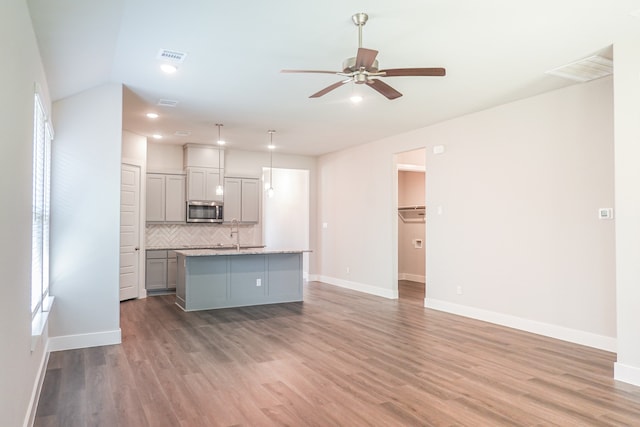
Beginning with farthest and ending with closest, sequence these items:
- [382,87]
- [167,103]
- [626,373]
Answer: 1. [167,103]
2. [382,87]
3. [626,373]

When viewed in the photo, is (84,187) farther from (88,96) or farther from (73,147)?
(88,96)

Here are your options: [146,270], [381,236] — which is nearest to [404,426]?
[381,236]

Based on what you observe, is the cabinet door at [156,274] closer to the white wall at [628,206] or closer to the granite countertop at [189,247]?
the granite countertop at [189,247]

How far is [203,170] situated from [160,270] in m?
2.08

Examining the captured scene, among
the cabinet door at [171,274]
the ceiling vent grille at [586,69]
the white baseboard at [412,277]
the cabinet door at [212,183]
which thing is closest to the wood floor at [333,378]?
the cabinet door at [171,274]

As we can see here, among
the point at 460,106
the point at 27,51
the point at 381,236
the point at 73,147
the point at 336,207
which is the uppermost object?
the point at 460,106

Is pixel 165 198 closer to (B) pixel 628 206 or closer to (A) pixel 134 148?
(A) pixel 134 148

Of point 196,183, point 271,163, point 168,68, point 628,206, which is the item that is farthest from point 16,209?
point 271,163

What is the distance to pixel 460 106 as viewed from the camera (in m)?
5.34

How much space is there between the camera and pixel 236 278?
6.37m

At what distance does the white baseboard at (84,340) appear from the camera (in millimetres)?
4160

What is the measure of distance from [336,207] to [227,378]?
569 centimetres

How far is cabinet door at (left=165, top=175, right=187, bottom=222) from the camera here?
7824 millimetres

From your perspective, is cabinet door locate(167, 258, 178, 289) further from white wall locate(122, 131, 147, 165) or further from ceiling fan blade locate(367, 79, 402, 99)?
ceiling fan blade locate(367, 79, 402, 99)
